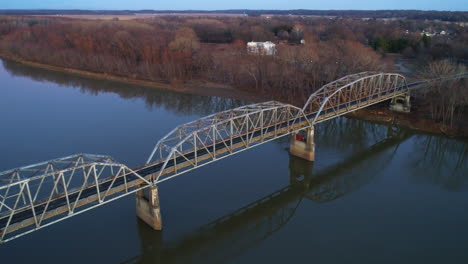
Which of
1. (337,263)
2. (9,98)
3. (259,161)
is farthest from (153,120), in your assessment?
(337,263)

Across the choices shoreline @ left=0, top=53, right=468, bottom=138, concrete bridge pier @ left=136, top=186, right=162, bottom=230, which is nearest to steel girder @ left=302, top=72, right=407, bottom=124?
shoreline @ left=0, top=53, right=468, bottom=138

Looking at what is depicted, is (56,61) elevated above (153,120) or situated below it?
above

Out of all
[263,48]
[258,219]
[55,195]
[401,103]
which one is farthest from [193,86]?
[55,195]

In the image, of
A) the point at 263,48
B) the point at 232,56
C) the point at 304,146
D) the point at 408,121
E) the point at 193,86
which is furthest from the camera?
the point at 263,48

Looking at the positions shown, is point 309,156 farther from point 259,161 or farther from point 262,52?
point 262,52

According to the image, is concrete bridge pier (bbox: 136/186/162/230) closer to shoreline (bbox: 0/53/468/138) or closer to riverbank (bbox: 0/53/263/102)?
shoreline (bbox: 0/53/468/138)

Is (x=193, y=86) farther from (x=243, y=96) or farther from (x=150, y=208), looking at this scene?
(x=150, y=208)
